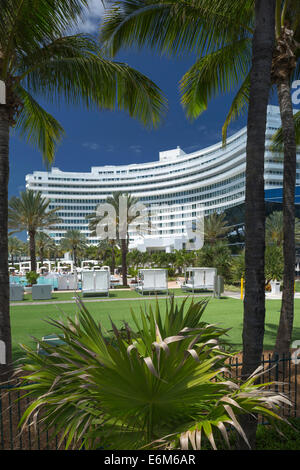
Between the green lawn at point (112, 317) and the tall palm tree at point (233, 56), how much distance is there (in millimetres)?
3395

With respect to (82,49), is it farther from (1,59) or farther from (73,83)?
(1,59)

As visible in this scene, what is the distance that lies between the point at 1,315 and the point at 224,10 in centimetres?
634

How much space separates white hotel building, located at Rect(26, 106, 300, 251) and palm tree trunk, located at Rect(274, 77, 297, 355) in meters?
52.9

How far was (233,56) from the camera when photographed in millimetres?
6656

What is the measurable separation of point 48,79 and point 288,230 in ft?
18.7

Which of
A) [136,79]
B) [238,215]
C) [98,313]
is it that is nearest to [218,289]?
[98,313]

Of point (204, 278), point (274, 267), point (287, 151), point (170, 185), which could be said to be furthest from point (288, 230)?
point (170, 185)

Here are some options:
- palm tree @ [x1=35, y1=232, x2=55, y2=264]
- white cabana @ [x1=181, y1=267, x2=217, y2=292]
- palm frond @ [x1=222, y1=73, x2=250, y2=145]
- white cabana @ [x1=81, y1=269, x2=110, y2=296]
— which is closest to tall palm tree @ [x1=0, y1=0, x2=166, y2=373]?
palm frond @ [x1=222, y1=73, x2=250, y2=145]

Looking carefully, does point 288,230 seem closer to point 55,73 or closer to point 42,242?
point 55,73

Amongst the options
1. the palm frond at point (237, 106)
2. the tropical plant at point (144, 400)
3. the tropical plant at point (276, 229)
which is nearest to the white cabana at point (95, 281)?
the palm frond at point (237, 106)

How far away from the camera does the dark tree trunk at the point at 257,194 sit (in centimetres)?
290

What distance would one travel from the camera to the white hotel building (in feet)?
237

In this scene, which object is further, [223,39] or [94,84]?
[94,84]

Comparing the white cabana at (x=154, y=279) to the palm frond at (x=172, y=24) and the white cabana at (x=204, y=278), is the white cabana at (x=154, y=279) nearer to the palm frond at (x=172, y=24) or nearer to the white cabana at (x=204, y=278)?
the white cabana at (x=204, y=278)
